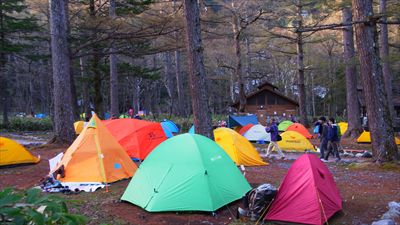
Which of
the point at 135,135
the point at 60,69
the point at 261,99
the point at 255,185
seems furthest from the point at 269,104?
the point at 255,185

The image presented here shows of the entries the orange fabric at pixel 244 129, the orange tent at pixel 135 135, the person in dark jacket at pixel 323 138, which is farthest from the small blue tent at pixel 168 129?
the person in dark jacket at pixel 323 138

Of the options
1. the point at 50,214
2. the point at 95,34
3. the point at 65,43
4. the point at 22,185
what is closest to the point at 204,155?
the point at 22,185

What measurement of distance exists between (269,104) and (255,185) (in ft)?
96.0

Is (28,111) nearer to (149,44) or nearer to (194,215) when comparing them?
(149,44)

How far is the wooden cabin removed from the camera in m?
37.1

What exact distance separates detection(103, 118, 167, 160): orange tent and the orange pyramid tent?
291 centimetres

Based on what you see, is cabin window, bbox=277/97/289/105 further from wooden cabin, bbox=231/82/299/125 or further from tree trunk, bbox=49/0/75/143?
tree trunk, bbox=49/0/75/143

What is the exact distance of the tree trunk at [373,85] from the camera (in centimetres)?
1068

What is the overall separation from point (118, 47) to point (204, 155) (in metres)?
12.2

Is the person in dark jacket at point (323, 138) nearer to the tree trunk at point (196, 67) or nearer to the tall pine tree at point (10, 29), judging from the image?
the tree trunk at point (196, 67)

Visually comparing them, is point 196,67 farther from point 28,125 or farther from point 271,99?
point 271,99

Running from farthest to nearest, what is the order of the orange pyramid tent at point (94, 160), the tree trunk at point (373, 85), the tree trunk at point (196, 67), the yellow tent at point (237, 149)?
1. the yellow tent at point (237, 149)
2. the tree trunk at point (373, 85)
3. the tree trunk at point (196, 67)
4. the orange pyramid tent at point (94, 160)

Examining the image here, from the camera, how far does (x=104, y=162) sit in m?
9.10

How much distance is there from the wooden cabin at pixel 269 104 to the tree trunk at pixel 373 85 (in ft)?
85.6
